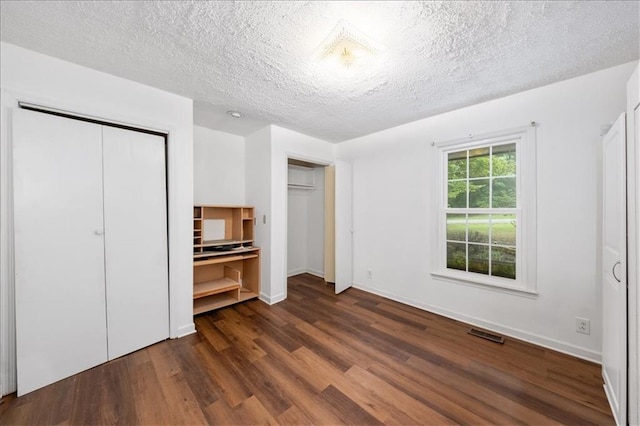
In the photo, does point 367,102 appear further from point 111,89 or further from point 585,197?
point 111,89

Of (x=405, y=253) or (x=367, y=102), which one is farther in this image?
(x=405, y=253)

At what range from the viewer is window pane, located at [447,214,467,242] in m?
2.82

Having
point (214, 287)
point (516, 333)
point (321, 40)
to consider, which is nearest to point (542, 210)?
point (516, 333)

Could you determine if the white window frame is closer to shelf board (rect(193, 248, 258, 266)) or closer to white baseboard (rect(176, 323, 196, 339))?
shelf board (rect(193, 248, 258, 266))

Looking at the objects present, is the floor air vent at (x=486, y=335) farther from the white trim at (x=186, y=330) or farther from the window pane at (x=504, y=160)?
the white trim at (x=186, y=330)

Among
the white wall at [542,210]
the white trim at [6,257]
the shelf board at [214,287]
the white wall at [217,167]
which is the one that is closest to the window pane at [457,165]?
the white wall at [542,210]

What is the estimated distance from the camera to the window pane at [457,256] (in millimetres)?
2826

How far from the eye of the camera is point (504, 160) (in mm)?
2523

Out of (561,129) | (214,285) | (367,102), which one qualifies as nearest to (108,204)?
(214,285)

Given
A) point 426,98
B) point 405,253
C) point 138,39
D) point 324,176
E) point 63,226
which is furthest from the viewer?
point 324,176

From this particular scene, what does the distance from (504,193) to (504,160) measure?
0.36 meters

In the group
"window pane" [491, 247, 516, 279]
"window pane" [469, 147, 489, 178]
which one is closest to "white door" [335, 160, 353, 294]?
"window pane" [469, 147, 489, 178]

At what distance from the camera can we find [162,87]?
2.22m

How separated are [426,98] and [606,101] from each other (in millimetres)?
1379
